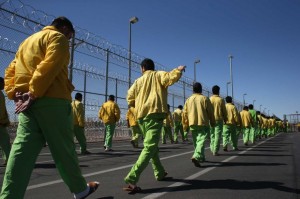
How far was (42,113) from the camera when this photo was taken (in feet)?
9.98

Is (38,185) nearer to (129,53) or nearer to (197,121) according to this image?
(197,121)

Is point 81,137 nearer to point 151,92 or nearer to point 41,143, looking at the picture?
point 151,92

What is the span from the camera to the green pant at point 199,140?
7152mm

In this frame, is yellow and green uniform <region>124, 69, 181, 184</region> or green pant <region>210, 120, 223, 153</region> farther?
green pant <region>210, 120, 223, 153</region>

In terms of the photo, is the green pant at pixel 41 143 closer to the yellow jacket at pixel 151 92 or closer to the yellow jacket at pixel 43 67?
the yellow jacket at pixel 43 67

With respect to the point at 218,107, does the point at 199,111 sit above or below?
below

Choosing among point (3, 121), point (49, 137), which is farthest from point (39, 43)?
point (3, 121)

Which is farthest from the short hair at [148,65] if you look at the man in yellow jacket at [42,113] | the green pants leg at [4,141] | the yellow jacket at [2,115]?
the green pants leg at [4,141]

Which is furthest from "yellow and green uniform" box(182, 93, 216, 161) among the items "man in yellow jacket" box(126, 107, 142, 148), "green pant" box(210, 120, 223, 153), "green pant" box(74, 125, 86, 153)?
"man in yellow jacket" box(126, 107, 142, 148)

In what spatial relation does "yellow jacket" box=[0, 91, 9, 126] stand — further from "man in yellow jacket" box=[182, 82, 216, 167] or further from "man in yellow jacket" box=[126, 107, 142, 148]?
"man in yellow jacket" box=[126, 107, 142, 148]

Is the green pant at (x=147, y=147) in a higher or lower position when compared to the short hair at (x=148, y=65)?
lower

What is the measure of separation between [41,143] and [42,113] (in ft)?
0.99

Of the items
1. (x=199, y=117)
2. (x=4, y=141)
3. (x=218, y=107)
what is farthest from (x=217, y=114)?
(x=4, y=141)

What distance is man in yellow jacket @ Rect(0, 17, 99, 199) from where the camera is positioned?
9.82ft
